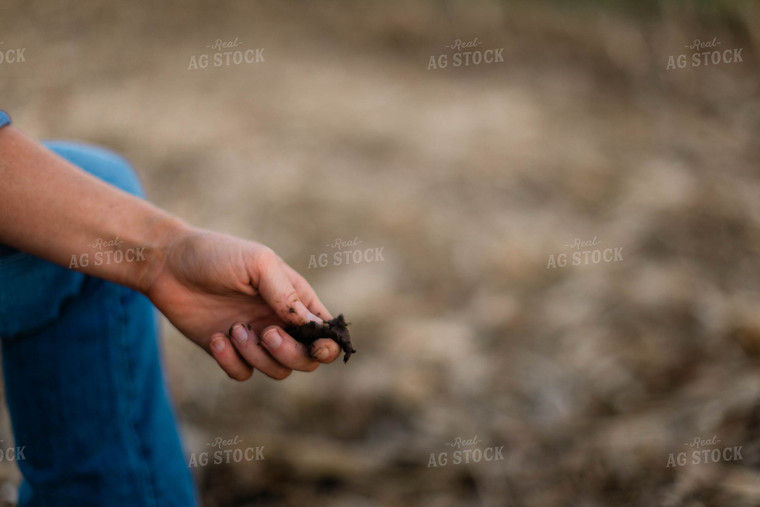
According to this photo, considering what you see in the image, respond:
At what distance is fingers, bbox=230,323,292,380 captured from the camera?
50.2 inches

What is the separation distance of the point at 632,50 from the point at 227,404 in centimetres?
382

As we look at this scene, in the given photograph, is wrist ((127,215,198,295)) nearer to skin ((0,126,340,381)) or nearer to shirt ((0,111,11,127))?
skin ((0,126,340,381))

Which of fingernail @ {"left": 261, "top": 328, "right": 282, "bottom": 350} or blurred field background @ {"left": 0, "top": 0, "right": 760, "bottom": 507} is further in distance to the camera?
blurred field background @ {"left": 0, "top": 0, "right": 760, "bottom": 507}

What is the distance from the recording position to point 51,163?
123 centimetres

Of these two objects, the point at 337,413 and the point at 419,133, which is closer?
the point at 337,413

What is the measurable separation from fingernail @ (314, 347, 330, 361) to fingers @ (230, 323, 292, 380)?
9 cm

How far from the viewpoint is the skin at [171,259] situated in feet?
3.98

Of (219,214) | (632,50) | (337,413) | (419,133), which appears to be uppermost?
(632,50)

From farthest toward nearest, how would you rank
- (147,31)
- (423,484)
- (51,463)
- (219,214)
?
(147,31), (219,214), (423,484), (51,463)

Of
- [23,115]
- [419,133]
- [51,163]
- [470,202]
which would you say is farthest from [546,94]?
[51,163]

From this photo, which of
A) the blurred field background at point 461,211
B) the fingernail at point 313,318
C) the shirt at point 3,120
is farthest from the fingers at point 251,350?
the blurred field background at point 461,211

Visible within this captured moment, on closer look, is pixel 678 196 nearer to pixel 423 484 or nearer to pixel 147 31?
pixel 423 484

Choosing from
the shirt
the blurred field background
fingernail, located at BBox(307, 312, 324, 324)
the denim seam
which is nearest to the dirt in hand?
fingernail, located at BBox(307, 312, 324, 324)

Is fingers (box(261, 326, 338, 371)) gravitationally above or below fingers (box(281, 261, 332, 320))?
below
